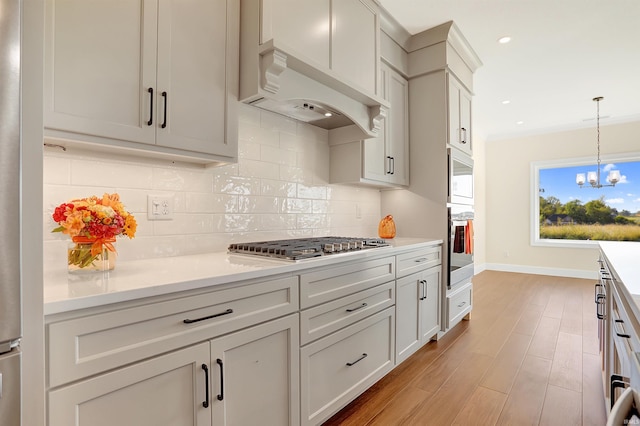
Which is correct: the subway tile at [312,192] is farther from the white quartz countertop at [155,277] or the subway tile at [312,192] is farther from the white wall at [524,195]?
the white wall at [524,195]

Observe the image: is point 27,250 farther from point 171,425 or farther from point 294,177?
point 294,177

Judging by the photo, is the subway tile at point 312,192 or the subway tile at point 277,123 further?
the subway tile at point 312,192

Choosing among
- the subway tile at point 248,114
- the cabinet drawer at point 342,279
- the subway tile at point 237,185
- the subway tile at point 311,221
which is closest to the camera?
the cabinet drawer at point 342,279

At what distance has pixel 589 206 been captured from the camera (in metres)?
5.85

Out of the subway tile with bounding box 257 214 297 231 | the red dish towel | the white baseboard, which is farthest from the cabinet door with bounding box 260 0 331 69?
the white baseboard

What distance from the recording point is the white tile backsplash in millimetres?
1415

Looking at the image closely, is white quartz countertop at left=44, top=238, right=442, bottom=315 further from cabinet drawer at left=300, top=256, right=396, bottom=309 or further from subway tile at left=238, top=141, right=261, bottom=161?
subway tile at left=238, top=141, right=261, bottom=161

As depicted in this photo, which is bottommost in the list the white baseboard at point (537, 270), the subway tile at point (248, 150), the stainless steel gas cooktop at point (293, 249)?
the white baseboard at point (537, 270)

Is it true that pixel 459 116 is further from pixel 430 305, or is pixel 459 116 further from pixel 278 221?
pixel 278 221

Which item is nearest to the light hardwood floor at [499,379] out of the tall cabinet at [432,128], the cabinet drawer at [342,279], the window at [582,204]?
the tall cabinet at [432,128]

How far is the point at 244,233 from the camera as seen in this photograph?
80.8 inches

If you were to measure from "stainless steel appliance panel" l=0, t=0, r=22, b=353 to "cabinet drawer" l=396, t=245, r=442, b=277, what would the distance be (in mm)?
1987

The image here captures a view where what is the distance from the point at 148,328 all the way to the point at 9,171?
1.89 feet

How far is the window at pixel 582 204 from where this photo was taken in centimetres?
550
